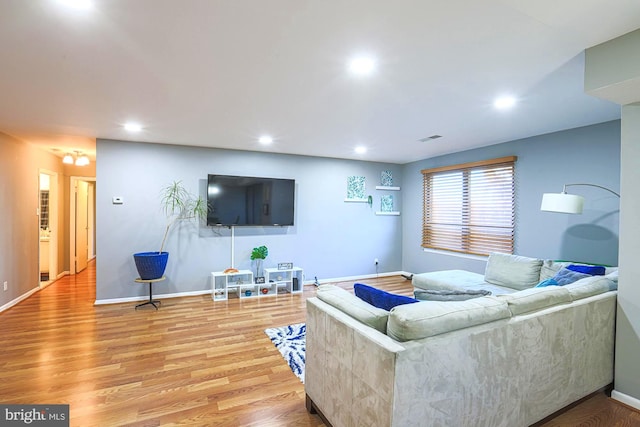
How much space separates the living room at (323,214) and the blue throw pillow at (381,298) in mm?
1816

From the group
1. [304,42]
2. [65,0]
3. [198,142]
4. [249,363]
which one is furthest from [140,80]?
[249,363]

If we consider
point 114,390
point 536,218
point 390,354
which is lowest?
point 114,390

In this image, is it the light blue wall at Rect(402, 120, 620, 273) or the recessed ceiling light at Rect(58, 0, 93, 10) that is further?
the light blue wall at Rect(402, 120, 620, 273)

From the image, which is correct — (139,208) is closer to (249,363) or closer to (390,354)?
(249,363)

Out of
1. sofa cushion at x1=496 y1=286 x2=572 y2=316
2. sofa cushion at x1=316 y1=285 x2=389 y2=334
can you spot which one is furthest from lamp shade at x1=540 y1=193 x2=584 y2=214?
sofa cushion at x1=316 y1=285 x2=389 y2=334

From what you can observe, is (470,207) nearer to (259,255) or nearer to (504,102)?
(504,102)

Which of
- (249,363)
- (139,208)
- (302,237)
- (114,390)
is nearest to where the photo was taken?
(114,390)

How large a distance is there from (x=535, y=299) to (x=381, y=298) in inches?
40.1

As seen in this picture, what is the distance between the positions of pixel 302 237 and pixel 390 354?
4.45 metres

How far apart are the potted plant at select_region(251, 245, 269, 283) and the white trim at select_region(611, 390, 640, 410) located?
4.38 meters

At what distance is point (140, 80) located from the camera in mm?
2537

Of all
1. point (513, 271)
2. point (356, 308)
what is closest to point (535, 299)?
point (356, 308)

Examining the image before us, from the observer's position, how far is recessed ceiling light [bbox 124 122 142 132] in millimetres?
3807
